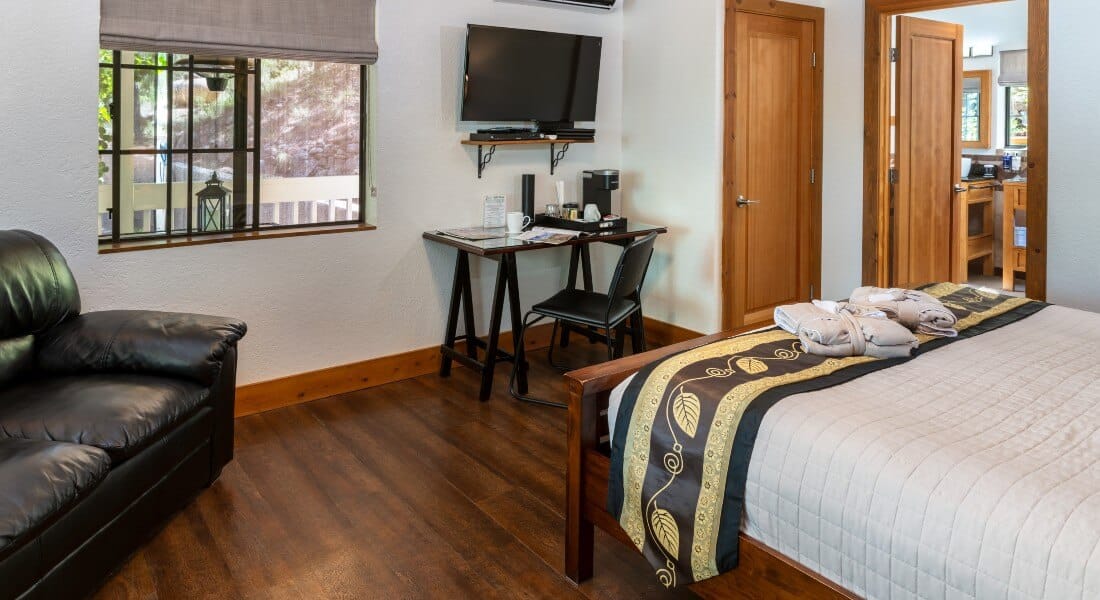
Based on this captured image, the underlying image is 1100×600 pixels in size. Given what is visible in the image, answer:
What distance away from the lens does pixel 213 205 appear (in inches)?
150

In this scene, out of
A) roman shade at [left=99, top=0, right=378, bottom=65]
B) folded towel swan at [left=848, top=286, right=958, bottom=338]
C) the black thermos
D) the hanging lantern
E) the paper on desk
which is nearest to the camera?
folded towel swan at [left=848, top=286, right=958, bottom=338]

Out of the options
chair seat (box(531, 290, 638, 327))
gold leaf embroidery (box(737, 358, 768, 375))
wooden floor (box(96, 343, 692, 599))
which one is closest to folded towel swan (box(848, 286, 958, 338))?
gold leaf embroidery (box(737, 358, 768, 375))

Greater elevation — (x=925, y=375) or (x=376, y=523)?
(x=925, y=375)

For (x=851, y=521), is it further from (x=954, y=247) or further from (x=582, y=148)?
(x=954, y=247)

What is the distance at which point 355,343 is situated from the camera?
4.19 metres

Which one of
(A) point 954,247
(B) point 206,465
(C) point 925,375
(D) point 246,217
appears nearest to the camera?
(C) point 925,375

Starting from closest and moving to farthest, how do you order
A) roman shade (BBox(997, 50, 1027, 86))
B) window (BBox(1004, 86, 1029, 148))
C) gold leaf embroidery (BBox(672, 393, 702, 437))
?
gold leaf embroidery (BBox(672, 393, 702, 437)) < roman shade (BBox(997, 50, 1027, 86)) < window (BBox(1004, 86, 1029, 148))

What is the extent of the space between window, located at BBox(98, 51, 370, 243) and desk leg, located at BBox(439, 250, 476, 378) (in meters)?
0.58

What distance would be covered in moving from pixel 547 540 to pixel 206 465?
128cm

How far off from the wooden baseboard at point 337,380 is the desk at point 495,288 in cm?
14

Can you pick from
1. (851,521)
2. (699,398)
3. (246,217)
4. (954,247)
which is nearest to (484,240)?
(246,217)

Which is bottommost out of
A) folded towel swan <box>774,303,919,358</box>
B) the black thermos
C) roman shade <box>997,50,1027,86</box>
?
folded towel swan <box>774,303,919,358</box>

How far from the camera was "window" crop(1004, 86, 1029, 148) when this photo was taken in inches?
301

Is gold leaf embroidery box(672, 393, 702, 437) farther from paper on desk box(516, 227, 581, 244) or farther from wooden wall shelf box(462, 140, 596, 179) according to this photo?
wooden wall shelf box(462, 140, 596, 179)
